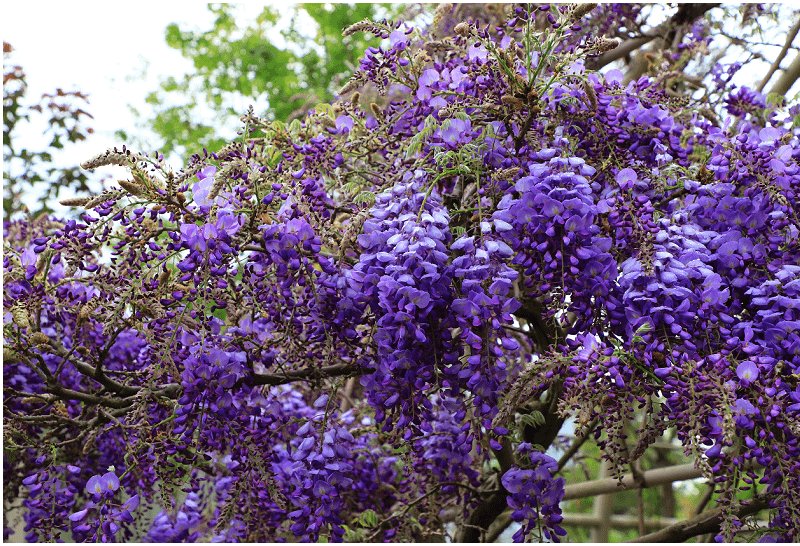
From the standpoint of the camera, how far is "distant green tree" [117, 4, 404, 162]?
23.5ft

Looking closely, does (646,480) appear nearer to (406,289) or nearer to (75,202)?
(406,289)

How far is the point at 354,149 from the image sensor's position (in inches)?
75.1

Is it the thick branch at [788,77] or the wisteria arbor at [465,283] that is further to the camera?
the thick branch at [788,77]

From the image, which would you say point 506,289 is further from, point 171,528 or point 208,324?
point 171,528

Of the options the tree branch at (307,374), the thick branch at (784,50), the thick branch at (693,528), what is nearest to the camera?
the tree branch at (307,374)

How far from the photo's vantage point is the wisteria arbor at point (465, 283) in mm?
1350

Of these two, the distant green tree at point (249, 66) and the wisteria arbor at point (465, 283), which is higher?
the distant green tree at point (249, 66)

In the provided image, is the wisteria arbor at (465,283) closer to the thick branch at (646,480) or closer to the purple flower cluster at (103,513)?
the purple flower cluster at (103,513)

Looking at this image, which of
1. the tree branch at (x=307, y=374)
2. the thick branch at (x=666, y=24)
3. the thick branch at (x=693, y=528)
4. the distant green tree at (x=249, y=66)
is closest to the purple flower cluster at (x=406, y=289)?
Result: the tree branch at (x=307, y=374)

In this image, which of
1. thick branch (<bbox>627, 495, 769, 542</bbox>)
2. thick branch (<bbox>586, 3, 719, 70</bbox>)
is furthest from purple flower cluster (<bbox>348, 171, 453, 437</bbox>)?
thick branch (<bbox>586, 3, 719, 70</bbox>)

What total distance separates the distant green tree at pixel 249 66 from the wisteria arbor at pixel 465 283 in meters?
5.54

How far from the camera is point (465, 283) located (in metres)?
1.35

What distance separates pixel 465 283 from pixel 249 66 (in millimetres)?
6894

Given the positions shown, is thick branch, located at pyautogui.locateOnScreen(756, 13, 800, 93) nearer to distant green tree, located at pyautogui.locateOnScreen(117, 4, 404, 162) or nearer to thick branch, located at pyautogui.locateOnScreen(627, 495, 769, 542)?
thick branch, located at pyautogui.locateOnScreen(627, 495, 769, 542)
